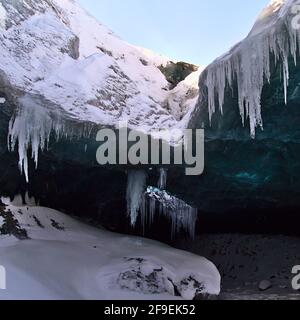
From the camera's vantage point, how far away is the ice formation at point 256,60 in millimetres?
8391

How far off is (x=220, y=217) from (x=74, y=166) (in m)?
6.21

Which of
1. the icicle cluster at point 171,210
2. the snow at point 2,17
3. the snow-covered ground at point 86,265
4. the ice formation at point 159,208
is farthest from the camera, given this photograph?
the icicle cluster at point 171,210

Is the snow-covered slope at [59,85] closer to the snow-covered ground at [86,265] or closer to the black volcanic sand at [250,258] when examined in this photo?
the snow-covered ground at [86,265]

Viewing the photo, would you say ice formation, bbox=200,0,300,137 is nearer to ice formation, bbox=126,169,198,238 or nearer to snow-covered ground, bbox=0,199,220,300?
snow-covered ground, bbox=0,199,220,300

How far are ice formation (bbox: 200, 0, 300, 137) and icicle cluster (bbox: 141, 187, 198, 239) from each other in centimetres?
567

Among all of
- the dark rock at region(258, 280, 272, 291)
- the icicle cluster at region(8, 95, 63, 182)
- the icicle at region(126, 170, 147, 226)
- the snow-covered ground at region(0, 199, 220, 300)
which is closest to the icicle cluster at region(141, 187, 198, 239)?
the icicle at region(126, 170, 147, 226)

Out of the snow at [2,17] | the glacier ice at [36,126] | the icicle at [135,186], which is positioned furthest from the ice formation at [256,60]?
the snow at [2,17]

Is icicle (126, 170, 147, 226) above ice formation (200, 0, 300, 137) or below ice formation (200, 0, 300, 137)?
below

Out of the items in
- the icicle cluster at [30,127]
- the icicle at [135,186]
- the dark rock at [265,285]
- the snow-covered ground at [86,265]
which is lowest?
the dark rock at [265,285]

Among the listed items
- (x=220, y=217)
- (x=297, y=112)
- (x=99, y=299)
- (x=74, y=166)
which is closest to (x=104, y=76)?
(x=74, y=166)

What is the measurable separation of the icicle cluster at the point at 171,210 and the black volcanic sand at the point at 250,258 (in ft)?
2.45

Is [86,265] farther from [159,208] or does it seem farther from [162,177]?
[159,208]

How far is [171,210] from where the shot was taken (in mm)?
15820

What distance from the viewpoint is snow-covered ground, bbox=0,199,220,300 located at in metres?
8.52
